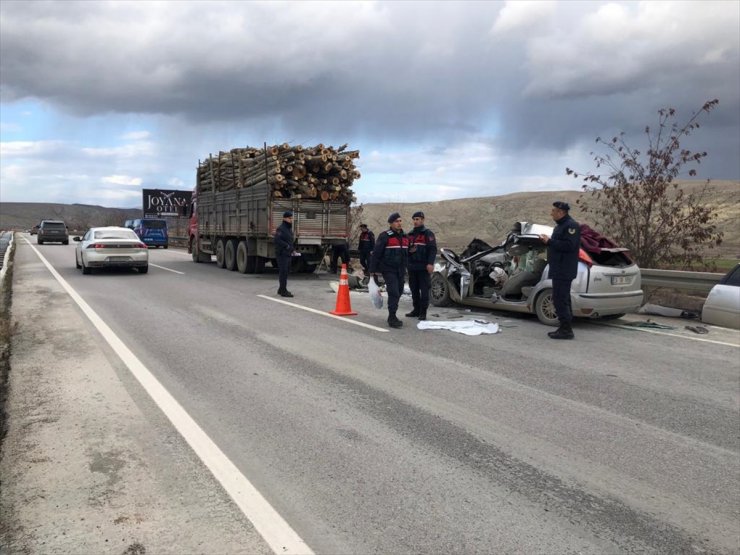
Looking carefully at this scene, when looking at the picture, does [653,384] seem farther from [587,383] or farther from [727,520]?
[727,520]

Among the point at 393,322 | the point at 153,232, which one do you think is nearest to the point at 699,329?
the point at 393,322

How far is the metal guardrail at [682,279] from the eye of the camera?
32.7 feet

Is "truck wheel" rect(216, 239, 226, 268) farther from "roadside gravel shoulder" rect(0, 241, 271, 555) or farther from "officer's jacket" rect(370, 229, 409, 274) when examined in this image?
"roadside gravel shoulder" rect(0, 241, 271, 555)

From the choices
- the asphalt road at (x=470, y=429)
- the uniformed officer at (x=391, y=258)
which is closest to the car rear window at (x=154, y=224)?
the asphalt road at (x=470, y=429)

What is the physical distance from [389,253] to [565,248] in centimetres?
258

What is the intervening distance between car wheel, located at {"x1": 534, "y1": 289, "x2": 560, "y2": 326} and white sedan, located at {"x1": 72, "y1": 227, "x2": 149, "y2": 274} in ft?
38.3

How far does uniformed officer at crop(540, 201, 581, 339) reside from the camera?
8133 millimetres

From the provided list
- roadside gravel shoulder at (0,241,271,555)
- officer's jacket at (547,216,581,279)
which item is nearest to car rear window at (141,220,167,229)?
roadside gravel shoulder at (0,241,271,555)

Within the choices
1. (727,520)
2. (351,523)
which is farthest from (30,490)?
(727,520)

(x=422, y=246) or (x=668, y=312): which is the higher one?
(x=422, y=246)

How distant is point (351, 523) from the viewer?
3.10m

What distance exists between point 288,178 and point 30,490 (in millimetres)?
13011

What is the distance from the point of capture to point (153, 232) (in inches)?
1426

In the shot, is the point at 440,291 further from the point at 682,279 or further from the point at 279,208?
the point at 279,208
